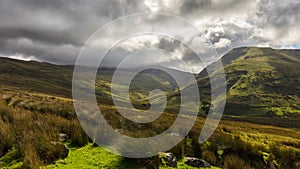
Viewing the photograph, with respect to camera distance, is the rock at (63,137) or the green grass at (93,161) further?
the rock at (63,137)

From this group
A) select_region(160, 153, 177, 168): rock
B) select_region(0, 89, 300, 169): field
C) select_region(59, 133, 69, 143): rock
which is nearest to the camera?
select_region(0, 89, 300, 169): field

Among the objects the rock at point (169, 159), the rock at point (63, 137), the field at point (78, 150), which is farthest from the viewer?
the rock at point (63, 137)

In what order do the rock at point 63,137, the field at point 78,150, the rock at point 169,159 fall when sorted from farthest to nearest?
1. the rock at point 63,137
2. the rock at point 169,159
3. the field at point 78,150

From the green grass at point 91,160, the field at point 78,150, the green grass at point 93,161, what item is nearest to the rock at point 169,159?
the green grass at point 93,161

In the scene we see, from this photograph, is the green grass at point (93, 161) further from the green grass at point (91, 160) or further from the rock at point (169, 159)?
the rock at point (169, 159)

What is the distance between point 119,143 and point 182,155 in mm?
2986

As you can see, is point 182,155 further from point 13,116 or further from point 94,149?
point 13,116

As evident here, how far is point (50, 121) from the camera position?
13.3 metres

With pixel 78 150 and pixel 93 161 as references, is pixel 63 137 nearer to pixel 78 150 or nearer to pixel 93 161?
pixel 78 150

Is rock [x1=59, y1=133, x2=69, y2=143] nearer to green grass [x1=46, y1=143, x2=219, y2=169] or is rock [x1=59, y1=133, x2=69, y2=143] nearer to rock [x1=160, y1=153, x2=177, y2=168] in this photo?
green grass [x1=46, y1=143, x2=219, y2=169]

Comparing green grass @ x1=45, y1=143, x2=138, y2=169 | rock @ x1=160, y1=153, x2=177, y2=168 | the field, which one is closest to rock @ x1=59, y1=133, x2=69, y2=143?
the field

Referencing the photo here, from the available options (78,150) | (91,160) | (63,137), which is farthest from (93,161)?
(63,137)

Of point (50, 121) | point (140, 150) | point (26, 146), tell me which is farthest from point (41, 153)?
point (50, 121)

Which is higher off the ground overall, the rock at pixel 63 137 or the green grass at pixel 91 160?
the rock at pixel 63 137
